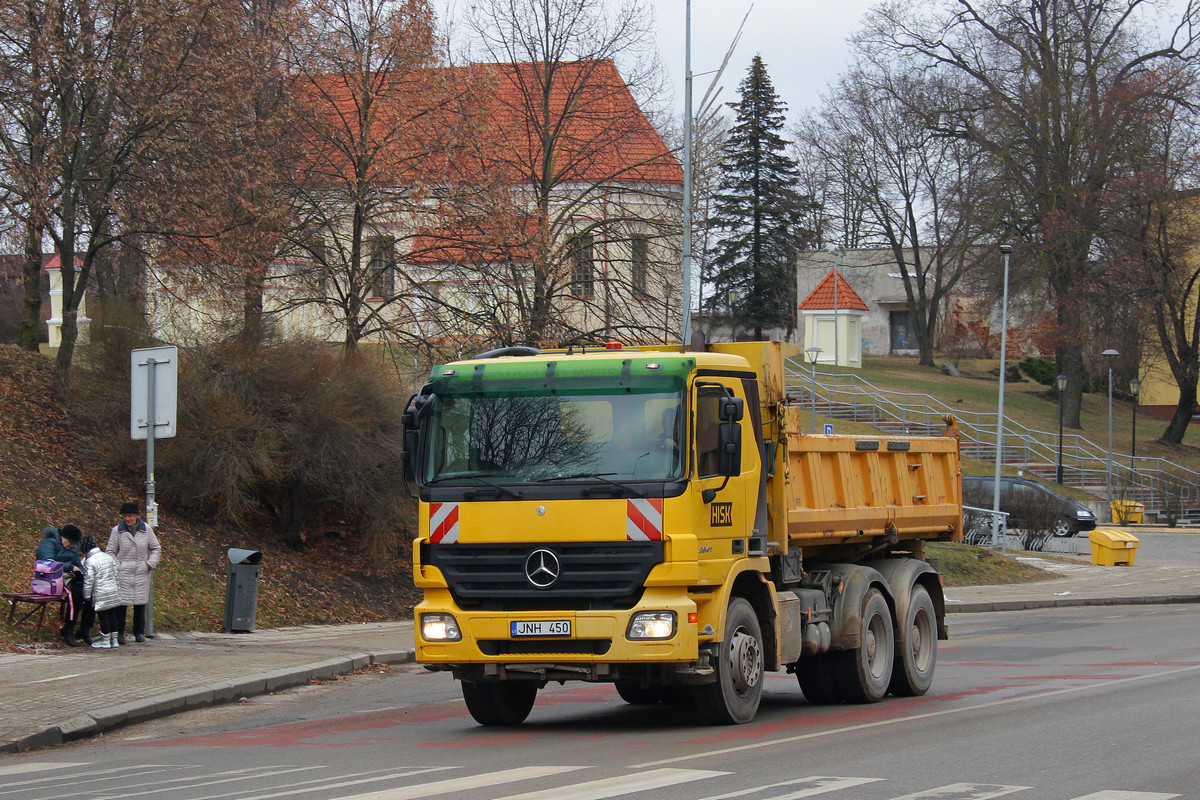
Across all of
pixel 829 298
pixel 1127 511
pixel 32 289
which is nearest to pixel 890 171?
pixel 829 298

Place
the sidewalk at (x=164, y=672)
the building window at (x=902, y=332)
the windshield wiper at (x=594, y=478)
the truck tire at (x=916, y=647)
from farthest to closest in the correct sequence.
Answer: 1. the building window at (x=902, y=332)
2. the truck tire at (x=916, y=647)
3. the sidewalk at (x=164, y=672)
4. the windshield wiper at (x=594, y=478)

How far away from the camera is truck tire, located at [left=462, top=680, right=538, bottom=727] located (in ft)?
36.0

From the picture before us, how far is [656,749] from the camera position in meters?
9.33

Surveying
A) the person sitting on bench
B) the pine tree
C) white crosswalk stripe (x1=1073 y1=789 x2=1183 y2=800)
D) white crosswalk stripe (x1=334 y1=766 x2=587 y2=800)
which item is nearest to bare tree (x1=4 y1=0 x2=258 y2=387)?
the person sitting on bench

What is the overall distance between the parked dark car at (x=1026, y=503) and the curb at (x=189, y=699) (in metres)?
25.8

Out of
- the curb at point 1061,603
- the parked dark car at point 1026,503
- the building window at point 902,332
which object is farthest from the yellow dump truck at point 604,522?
the building window at point 902,332

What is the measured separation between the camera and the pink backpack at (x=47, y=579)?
50.9ft

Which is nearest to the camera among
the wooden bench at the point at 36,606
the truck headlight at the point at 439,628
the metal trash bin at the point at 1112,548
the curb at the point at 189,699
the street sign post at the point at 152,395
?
the truck headlight at the point at 439,628

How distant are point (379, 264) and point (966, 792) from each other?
831 inches

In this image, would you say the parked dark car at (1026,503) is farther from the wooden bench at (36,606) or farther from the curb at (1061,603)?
the wooden bench at (36,606)

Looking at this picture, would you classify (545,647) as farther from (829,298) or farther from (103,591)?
(829,298)

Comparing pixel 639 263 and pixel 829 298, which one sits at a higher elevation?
pixel 829 298

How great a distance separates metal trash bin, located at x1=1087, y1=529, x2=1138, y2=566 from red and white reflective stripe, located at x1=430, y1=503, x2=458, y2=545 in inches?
1127

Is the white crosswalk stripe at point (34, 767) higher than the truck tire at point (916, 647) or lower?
lower
